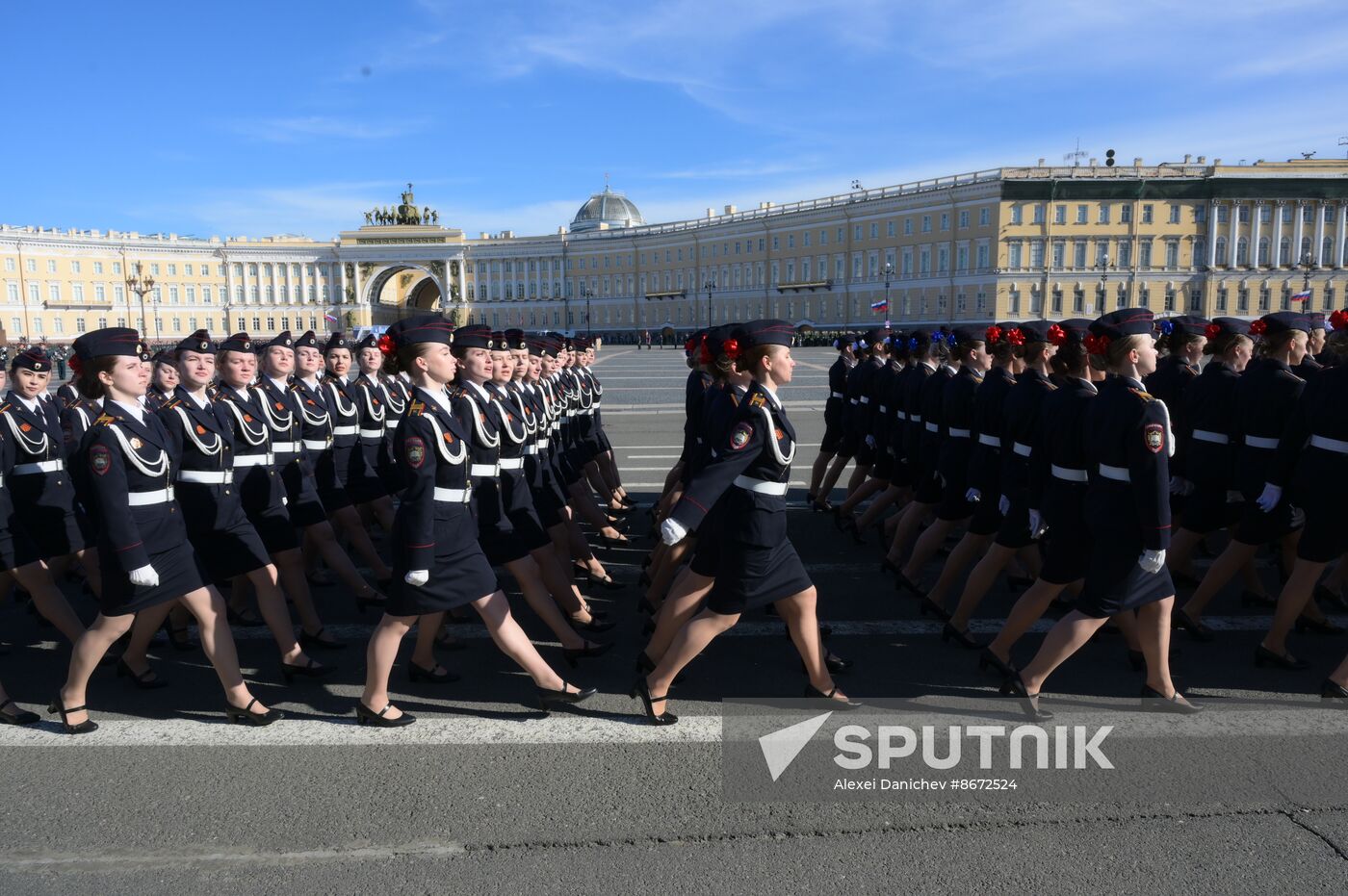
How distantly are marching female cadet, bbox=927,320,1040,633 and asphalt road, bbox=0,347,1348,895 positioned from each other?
53 cm

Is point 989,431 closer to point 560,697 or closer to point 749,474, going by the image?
point 749,474

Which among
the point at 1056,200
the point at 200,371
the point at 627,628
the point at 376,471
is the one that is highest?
the point at 1056,200

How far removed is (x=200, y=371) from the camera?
5.41 meters

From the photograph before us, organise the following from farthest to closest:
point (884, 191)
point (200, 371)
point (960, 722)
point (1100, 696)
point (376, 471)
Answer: point (884, 191), point (376, 471), point (200, 371), point (1100, 696), point (960, 722)

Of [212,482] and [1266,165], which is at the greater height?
[1266,165]

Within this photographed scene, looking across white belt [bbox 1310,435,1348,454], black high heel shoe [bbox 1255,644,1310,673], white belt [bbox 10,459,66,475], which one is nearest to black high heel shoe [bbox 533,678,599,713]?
white belt [bbox 10,459,66,475]

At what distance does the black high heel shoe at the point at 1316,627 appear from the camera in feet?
19.3

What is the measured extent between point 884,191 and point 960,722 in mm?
80934

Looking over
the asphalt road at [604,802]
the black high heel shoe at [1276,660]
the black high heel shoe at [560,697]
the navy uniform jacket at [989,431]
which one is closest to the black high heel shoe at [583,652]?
the asphalt road at [604,802]

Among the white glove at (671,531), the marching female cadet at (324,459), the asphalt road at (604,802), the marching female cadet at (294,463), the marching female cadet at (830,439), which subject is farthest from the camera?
the marching female cadet at (830,439)

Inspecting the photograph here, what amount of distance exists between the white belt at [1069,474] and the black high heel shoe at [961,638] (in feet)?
4.07

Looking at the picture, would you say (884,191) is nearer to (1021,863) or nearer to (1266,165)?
(1266,165)

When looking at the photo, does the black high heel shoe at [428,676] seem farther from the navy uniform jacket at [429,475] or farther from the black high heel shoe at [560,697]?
the navy uniform jacket at [429,475]

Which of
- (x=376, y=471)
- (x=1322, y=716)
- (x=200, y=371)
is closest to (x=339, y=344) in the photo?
(x=376, y=471)
